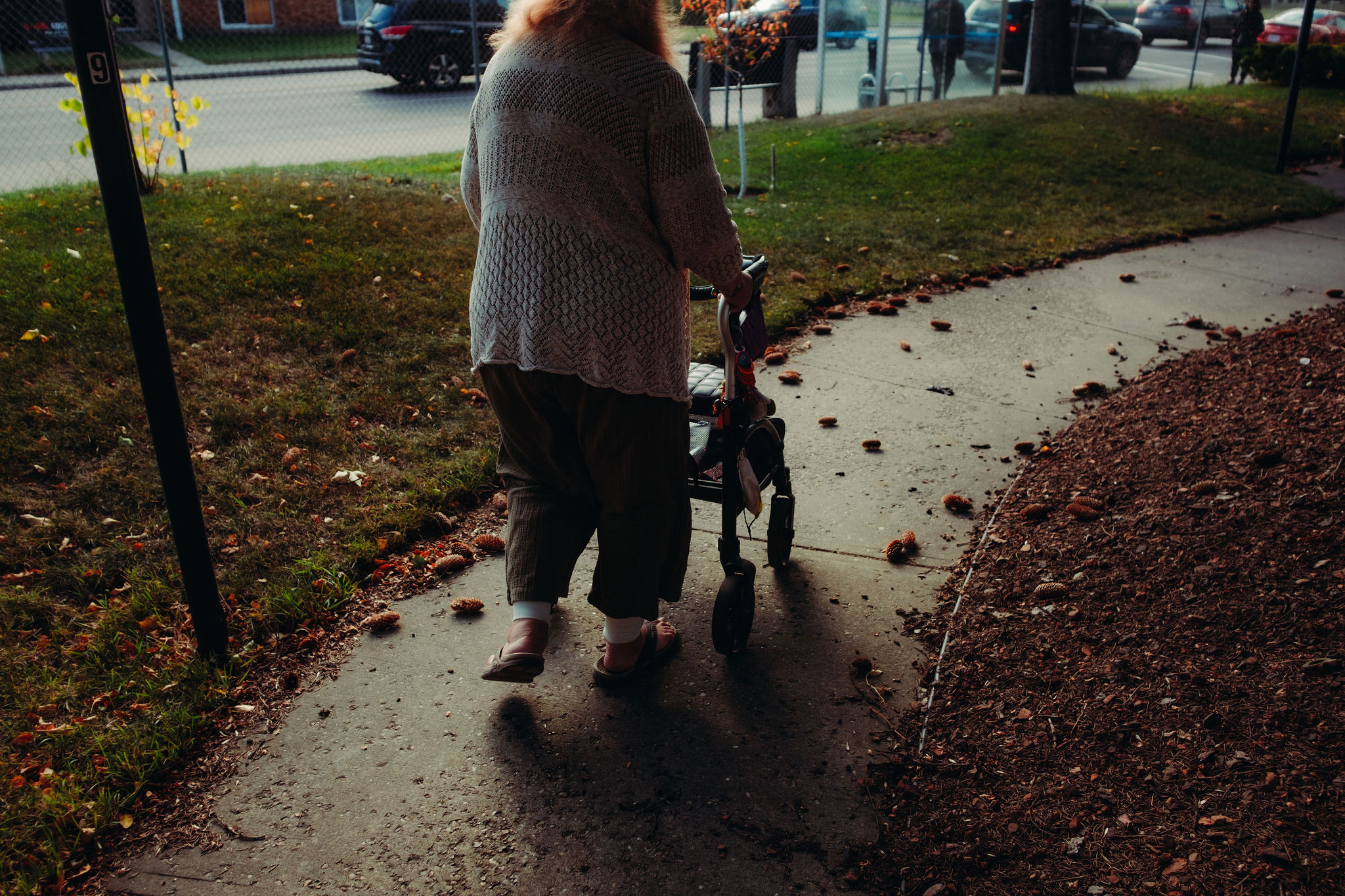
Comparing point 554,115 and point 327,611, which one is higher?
point 554,115

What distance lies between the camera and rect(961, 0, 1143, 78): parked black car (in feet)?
49.6

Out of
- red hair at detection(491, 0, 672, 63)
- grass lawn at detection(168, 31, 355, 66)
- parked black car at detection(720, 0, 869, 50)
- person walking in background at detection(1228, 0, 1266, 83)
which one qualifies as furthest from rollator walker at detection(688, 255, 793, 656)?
person walking in background at detection(1228, 0, 1266, 83)

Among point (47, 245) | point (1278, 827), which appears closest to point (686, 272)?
point (1278, 827)

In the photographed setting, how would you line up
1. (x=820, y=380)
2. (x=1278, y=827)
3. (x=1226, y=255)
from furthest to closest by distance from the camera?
1. (x=1226, y=255)
2. (x=820, y=380)
3. (x=1278, y=827)

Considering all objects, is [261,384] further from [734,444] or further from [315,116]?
[315,116]

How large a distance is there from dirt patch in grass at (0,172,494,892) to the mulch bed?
1791 mm

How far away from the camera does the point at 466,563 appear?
3559 millimetres

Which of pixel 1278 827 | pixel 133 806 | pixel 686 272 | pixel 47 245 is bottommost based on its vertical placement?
pixel 133 806

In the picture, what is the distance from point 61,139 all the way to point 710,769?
461 inches

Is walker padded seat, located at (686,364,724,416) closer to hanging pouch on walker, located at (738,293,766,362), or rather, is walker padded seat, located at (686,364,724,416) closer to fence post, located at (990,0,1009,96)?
hanging pouch on walker, located at (738,293,766,362)

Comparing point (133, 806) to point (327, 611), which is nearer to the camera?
point (133, 806)

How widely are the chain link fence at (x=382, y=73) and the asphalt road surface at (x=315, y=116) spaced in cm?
3

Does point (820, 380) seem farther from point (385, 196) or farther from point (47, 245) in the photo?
point (47, 245)

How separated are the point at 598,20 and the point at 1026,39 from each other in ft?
53.3
